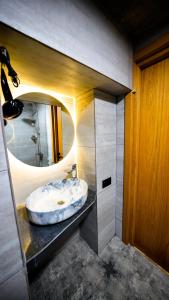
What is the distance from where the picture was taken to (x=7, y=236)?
0.50 m

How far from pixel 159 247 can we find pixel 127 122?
1292 mm

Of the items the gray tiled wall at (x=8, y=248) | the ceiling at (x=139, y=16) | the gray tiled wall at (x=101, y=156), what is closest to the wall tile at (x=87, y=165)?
the gray tiled wall at (x=101, y=156)

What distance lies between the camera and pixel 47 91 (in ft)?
3.61

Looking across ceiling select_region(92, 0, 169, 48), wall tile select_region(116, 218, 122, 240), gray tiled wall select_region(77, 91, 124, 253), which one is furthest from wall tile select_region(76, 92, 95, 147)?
wall tile select_region(116, 218, 122, 240)

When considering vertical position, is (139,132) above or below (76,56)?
below

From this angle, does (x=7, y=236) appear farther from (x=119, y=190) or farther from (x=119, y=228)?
(x=119, y=228)

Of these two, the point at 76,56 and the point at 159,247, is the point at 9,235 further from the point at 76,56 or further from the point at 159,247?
the point at 159,247

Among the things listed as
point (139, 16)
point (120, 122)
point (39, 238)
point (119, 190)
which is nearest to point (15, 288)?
point (39, 238)

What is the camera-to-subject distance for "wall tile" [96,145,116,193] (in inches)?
46.1

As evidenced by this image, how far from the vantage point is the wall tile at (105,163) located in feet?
3.84

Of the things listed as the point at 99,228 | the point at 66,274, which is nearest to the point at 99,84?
the point at 99,228

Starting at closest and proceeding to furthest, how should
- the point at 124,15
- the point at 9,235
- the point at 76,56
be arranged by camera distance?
the point at 9,235 < the point at 76,56 < the point at 124,15

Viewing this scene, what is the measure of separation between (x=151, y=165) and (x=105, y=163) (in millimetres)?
437

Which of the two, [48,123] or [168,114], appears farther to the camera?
[48,123]
